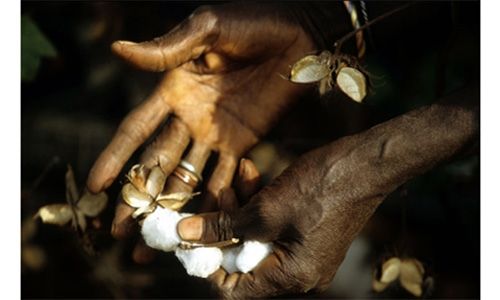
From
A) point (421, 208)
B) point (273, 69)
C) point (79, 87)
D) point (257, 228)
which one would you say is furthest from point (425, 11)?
point (79, 87)

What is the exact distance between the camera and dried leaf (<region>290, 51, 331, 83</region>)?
1.30 meters

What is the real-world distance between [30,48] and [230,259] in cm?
80

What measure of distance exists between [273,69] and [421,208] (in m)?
0.66

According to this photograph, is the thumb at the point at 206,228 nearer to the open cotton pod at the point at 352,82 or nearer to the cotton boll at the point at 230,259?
the cotton boll at the point at 230,259

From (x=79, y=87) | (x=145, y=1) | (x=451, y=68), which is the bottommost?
(x=451, y=68)

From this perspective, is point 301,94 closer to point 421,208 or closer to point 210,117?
point 210,117

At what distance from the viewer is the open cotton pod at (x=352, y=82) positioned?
1308 mm

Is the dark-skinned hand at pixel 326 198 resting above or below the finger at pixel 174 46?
below

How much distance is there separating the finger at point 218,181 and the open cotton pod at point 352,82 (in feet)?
1.06

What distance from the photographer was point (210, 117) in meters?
1.51

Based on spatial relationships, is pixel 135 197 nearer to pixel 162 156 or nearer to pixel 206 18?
pixel 162 156

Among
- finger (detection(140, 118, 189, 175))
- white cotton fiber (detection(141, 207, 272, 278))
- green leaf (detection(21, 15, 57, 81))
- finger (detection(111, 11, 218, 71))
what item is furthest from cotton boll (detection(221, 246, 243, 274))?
green leaf (detection(21, 15, 57, 81))

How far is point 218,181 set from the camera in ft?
4.83

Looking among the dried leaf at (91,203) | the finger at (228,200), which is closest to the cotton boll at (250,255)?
the finger at (228,200)
